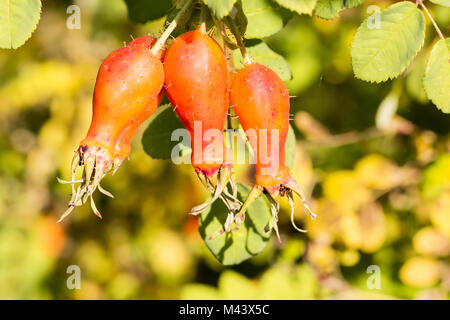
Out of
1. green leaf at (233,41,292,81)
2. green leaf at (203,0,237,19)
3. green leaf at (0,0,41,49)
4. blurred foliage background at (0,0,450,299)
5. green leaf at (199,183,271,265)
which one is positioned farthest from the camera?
blurred foliage background at (0,0,450,299)

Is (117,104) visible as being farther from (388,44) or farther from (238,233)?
(388,44)

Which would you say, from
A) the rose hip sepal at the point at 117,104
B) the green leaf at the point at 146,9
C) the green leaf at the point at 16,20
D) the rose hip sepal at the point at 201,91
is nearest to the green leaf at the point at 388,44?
the rose hip sepal at the point at 201,91

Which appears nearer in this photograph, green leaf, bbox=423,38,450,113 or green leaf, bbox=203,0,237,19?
green leaf, bbox=203,0,237,19

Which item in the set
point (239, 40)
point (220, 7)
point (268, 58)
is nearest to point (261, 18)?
point (268, 58)

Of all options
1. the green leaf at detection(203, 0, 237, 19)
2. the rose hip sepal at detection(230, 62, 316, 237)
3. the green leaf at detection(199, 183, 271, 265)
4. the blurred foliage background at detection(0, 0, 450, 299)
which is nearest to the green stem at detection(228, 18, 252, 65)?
the rose hip sepal at detection(230, 62, 316, 237)

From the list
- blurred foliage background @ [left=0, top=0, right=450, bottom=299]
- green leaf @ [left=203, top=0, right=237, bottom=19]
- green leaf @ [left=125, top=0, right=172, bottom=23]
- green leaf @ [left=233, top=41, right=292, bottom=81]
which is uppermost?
green leaf @ [left=125, top=0, right=172, bottom=23]

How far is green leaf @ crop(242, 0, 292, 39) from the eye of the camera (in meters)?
1.28

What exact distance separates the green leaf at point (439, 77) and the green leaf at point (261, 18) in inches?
14.5

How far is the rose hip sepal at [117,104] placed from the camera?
989mm

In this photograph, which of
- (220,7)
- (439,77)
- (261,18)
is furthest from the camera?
(261,18)

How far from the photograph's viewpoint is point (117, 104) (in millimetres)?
992

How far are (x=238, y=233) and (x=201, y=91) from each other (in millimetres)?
419

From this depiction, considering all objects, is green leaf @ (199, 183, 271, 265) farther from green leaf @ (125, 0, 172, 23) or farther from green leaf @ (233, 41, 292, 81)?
green leaf @ (125, 0, 172, 23)

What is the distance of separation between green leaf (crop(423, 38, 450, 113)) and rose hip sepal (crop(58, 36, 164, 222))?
580mm
